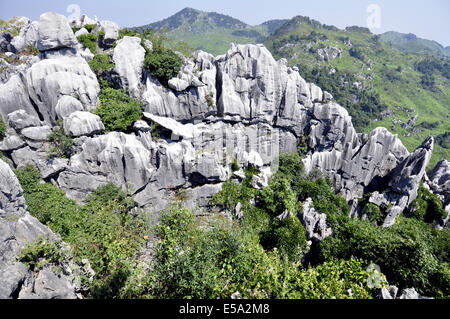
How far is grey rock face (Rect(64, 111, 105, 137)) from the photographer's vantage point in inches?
904

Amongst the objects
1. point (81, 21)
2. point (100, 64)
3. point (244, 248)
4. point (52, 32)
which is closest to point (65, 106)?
point (100, 64)

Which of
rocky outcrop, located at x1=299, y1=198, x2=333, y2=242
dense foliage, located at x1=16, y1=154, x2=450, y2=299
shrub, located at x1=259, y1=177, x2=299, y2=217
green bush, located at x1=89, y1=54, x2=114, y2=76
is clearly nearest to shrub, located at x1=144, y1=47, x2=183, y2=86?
green bush, located at x1=89, y1=54, x2=114, y2=76

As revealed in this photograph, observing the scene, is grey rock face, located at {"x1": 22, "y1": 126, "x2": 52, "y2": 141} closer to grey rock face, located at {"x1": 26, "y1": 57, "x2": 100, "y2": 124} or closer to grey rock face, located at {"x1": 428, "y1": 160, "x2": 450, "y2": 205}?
grey rock face, located at {"x1": 26, "y1": 57, "x2": 100, "y2": 124}

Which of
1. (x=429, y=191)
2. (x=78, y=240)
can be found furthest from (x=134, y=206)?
(x=429, y=191)

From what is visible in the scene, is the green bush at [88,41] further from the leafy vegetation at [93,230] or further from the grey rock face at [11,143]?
the leafy vegetation at [93,230]

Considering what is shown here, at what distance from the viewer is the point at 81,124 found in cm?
2319

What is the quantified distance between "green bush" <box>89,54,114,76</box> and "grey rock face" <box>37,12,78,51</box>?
3.20m

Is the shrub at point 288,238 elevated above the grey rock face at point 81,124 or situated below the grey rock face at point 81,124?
below

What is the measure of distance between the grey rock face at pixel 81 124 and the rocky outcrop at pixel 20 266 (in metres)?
9.34

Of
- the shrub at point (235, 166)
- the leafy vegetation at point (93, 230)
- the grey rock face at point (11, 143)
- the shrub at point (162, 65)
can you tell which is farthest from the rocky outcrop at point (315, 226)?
Answer: the grey rock face at point (11, 143)

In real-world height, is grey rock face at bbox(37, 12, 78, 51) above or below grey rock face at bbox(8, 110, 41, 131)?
above

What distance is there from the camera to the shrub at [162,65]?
27.9 meters

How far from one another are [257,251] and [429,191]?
4075cm
